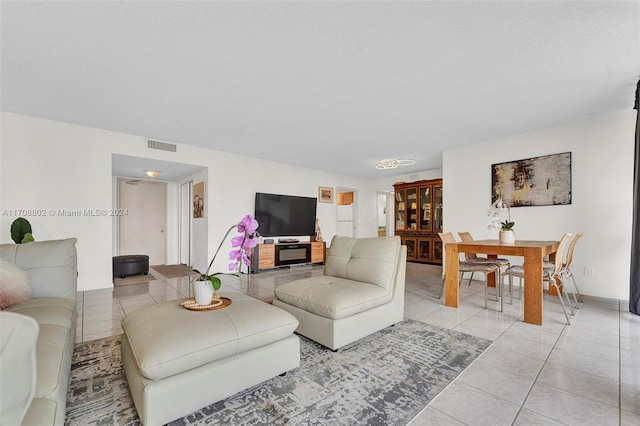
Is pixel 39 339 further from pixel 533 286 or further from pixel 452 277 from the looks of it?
pixel 533 286

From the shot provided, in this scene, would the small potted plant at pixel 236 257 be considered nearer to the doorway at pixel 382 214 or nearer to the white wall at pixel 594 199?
the white wall at pixel 594 199

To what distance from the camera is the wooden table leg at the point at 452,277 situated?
133 inches

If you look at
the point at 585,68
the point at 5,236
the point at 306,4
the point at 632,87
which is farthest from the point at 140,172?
the point at 632,87

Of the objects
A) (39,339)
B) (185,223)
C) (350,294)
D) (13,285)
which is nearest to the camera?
(39,339)

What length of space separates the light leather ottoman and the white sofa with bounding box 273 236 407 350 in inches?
16.8

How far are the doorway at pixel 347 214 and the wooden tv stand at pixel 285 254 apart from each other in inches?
65.5

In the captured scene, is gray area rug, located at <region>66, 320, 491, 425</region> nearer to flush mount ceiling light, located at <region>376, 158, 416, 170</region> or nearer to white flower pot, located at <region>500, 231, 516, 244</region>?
white flower pot, located at <region>500, 231, 516, 244</region>

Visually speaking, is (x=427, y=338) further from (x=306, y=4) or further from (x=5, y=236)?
(x=5, y=236)

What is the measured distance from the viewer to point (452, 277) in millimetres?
3432

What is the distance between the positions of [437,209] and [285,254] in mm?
3938

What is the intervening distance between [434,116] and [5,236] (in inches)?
229

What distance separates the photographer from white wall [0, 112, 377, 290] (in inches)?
145

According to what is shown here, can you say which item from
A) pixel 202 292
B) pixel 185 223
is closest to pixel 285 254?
pixel 185 223

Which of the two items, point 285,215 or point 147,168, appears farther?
point 285,215
